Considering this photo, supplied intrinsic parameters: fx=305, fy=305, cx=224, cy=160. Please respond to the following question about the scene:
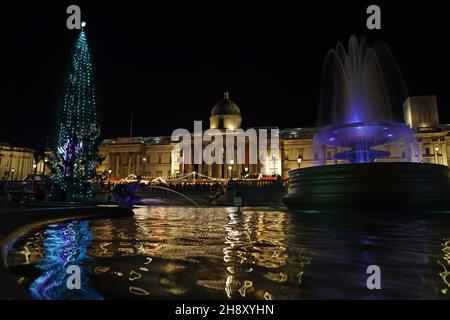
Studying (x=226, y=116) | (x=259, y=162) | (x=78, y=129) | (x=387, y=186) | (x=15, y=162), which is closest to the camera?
(x=387, y=186)

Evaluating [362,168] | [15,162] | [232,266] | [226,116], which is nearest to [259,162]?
[226,116]

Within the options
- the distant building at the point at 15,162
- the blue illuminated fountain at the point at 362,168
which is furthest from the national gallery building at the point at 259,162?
the blue illuminated fountain at the point at 362,168

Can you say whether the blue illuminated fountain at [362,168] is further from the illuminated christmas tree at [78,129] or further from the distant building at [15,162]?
the distant building at [15,162]

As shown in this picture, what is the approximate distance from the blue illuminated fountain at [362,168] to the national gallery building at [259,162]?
32573 mm

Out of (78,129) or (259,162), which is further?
(259,162)

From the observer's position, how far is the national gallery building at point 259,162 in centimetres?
5150

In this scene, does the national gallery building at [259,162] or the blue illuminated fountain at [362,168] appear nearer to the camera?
the blue illuminated fountain at [362,168]

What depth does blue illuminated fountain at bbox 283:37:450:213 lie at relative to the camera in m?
10.3

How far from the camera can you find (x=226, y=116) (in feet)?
205

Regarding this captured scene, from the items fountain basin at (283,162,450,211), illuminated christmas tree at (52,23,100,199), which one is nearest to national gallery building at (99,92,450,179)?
illuminated christmas tree at (52,23,100,199)

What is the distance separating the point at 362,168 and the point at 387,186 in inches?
38.5

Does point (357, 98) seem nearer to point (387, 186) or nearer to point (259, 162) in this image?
point (387, 186)
